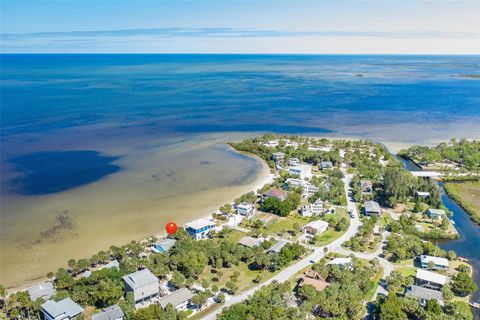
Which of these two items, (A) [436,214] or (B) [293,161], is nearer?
(A) [436,214]

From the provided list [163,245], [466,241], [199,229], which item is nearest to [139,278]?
[163,245]

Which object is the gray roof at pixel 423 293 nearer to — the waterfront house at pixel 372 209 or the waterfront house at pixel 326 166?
the waterfront house at pixel 372 209

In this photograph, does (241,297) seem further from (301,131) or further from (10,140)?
Answer: (10,140)

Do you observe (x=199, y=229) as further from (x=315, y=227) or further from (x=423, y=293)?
(x=423, y=293)

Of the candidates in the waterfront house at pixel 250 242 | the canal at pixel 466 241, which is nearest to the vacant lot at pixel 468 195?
the canal at pixel 466 241

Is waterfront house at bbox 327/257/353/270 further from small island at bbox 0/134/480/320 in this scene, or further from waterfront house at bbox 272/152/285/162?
waterfront house at bbox 272/152/285/162

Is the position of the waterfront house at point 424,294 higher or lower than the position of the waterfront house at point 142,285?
higher
